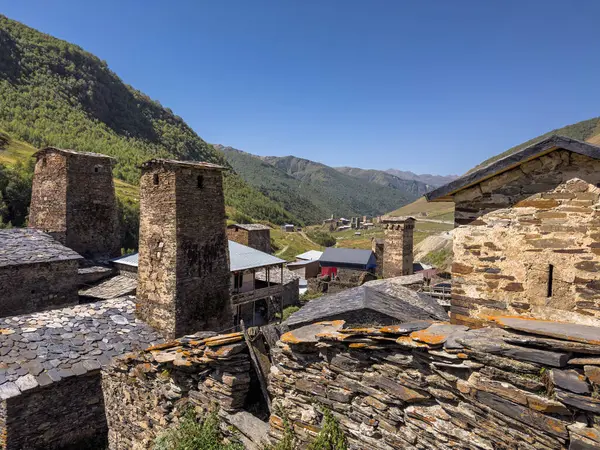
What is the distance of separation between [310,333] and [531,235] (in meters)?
3.42

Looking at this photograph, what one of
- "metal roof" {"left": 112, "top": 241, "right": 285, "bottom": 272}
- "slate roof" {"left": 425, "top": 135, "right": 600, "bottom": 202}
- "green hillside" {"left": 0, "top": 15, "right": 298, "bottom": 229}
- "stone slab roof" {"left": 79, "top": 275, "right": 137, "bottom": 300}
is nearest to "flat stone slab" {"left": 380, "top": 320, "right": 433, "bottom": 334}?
"slate roof" {"left": 425, "top": 135, "right": 600, "bottom": 202}

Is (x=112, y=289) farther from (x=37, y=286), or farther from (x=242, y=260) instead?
(x=242, y=260)

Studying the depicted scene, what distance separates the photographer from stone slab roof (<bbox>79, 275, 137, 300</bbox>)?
16.1 m

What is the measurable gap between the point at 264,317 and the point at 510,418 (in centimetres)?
2160

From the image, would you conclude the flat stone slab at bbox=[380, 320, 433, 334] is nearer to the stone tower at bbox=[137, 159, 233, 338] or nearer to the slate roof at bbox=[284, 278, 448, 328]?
the slate roof at bbox=[284, 278, 448, 328]

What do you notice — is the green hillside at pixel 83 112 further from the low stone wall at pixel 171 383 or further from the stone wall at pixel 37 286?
the low stone wall at pixel 171 383

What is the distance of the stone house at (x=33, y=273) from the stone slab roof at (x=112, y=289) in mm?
1227

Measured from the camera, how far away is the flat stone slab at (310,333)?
13.6ft

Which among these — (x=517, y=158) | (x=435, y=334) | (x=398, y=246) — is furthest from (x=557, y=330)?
(x=398, y=246)

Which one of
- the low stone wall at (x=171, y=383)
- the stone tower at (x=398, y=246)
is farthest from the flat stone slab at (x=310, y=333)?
the stone tower at (x=398, y=246)

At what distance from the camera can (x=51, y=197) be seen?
18000mm

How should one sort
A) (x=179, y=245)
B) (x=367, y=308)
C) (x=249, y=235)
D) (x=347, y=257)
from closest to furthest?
(x=367, y=308) < (x=179, y=245) < (x=249, y=235) < (x=347, y=257)

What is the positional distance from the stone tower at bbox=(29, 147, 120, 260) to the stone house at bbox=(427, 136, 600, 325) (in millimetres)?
18161

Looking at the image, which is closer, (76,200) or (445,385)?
(445,385)
